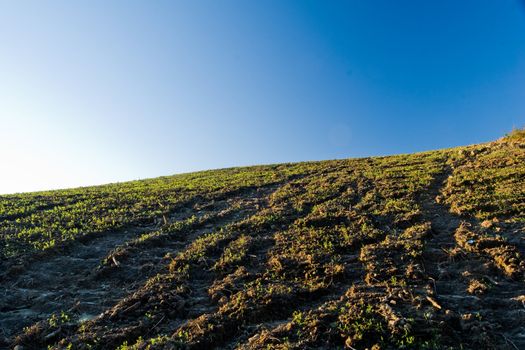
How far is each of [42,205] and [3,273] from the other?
37.4 feet

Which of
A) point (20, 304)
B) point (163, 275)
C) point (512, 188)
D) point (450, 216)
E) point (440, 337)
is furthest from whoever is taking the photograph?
point (512, 188)

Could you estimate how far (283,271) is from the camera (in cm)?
1067

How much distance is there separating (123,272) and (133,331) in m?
3.73

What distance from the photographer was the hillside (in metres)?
7.64

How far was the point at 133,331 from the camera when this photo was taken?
8.27 metres

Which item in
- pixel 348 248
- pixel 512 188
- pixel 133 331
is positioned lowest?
pixel 133 331

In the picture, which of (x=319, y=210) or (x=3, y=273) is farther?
(x=319, y=210)

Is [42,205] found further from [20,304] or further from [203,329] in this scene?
[203,329]

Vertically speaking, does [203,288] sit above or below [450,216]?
below

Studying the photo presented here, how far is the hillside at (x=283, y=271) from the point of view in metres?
7.64

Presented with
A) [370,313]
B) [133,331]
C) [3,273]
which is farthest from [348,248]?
[3,273]

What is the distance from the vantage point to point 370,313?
7.91 metres

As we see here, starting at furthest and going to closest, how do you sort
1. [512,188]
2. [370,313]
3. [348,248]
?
[512,188]
[348,248]
[370,313]

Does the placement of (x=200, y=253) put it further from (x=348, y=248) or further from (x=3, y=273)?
(x=3, y=273)
